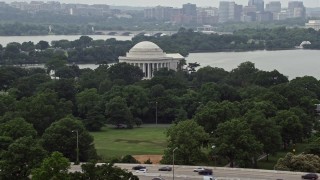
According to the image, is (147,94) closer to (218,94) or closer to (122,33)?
(218,94)

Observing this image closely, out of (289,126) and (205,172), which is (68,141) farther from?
(289,126)

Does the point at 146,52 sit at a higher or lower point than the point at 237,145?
higher

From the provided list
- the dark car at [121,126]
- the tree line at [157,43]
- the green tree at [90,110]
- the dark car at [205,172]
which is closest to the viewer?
the dark car at [205,172]

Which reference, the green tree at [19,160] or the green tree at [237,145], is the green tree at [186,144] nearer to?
the green tree at [237,145]

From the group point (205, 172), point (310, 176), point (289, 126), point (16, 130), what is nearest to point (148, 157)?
point (16, 130)

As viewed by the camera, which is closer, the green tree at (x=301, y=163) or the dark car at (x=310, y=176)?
the dark car at (x=310, y=176)

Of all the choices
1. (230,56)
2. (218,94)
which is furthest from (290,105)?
(230,56)

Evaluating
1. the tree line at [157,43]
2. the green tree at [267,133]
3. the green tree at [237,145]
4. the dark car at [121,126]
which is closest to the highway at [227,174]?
the green tree at [237,145]
